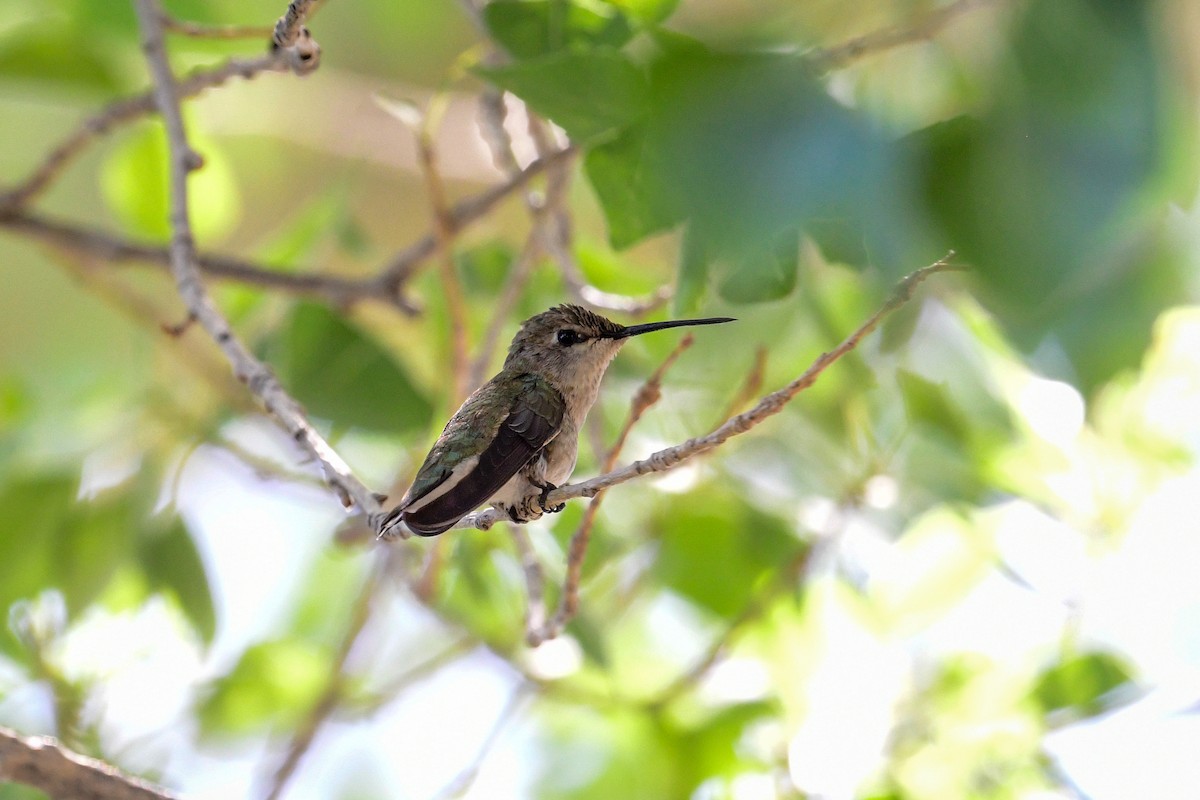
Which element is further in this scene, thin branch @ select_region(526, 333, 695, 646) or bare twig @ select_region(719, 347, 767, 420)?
bare twig @ select_region(719, 347, 767, 420)

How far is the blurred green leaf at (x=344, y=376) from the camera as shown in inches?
83.4

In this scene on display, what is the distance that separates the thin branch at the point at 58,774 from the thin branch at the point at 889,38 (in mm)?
1188

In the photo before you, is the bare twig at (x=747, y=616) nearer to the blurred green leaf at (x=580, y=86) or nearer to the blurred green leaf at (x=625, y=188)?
the blurred green leaf at (x=625, y=188)

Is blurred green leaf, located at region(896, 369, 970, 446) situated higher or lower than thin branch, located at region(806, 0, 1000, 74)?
higher

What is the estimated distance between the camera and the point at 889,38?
119 centimetres

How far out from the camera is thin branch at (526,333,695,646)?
1.41 m

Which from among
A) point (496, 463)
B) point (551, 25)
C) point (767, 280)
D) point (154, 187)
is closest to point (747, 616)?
point (496, 463)

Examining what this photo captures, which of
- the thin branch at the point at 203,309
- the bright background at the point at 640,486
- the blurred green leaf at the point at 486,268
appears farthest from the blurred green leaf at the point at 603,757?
the thin branch at the point at 203,309

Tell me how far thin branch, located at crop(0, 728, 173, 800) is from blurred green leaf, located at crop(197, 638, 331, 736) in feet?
3.88

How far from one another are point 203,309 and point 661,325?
67 centimetres

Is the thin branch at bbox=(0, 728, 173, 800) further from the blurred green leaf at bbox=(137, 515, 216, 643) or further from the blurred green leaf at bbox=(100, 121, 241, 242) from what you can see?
the blurred green leaf at bbox=(100, 121, 241, 242)

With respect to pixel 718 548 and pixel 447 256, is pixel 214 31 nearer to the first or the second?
pixel 447 256

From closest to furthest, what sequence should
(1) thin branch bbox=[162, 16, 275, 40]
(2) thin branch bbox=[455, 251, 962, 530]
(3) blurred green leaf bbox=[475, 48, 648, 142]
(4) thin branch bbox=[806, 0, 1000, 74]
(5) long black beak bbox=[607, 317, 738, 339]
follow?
(4) thin branch bbox=[806, 0, 1000, 74], (2) thin branch bbox=[455, 251, 962, 530], (3) blurred green leaf bbox=[475, 48, 648, 142], (5) long black beak bbox=[607, 317, 738, 339], (1) thin branch bbox=[162, 16, 275, 40]

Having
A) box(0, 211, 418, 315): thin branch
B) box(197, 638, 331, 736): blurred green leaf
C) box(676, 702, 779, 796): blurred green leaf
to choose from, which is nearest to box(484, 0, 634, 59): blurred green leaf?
box(0, 211, 418, 315): thin branch
